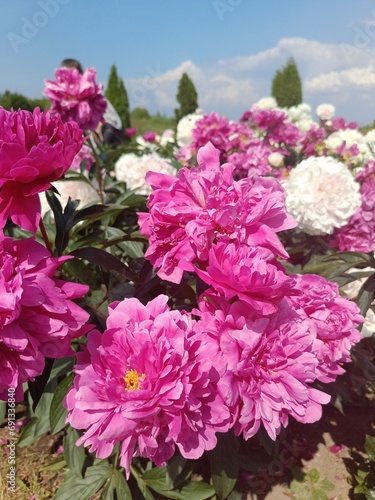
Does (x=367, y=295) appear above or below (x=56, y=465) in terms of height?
above

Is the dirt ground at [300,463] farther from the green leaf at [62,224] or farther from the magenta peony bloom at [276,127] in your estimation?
the magenta peony bloom at [276,127]

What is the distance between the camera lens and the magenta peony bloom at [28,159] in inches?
28.5

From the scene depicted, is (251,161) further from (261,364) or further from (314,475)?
(261,364)

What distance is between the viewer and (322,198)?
4.85 feet

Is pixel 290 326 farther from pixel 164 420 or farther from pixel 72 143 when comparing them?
pixel 72 143

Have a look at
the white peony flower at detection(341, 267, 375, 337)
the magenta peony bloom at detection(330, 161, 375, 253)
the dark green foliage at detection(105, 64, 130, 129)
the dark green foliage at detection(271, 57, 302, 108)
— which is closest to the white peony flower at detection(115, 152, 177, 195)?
the magenta peony bloom at detection(330, 161, 375, 253)

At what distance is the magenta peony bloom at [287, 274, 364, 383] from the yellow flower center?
0.33m

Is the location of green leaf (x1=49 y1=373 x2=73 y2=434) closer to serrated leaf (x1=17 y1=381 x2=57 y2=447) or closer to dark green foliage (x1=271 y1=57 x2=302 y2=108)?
serrated leaf (x1=17 y1=381 x2=57 y2=447)

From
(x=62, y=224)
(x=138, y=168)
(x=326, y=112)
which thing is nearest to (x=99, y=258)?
(x=62, y=224)

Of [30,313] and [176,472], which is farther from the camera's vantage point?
[176,472]

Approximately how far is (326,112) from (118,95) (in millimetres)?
12525

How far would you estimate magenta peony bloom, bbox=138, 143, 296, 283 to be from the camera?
793 mm

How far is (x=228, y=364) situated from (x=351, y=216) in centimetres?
101

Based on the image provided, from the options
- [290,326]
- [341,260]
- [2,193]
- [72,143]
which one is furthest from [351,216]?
[2,193]
